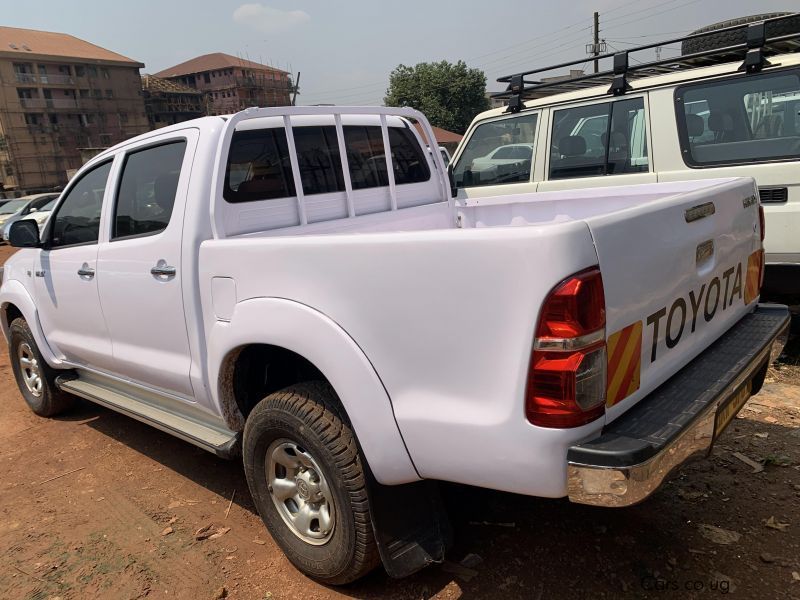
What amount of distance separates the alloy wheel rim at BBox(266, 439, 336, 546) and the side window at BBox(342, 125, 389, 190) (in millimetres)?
1629

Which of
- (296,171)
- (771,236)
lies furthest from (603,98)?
(296,171)

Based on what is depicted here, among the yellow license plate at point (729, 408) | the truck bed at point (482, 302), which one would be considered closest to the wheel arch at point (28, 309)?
the truck bed at point (482, 302)

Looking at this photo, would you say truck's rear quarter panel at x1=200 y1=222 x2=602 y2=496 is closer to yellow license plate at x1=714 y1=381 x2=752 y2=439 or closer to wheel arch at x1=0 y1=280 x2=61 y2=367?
yellow license plate at x1=714 y1=381 x2=752 y2=439

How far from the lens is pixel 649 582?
7.79 ft

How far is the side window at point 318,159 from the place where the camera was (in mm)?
3230

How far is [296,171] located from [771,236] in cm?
338

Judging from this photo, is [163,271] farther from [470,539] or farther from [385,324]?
[470,539]

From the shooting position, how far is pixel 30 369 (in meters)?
4.79

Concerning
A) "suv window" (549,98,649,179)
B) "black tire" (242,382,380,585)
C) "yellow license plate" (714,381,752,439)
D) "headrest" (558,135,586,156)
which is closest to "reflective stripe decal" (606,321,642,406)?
"yellow license plate" (714,381,752,439)

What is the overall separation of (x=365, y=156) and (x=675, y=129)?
2.79m

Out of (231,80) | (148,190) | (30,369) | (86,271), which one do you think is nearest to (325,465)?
(148,190)

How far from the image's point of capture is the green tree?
54.4 metres

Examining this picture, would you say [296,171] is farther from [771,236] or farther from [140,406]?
[771,236]

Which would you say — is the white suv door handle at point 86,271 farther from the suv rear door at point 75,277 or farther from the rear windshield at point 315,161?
the rear windshield at point 315,161
